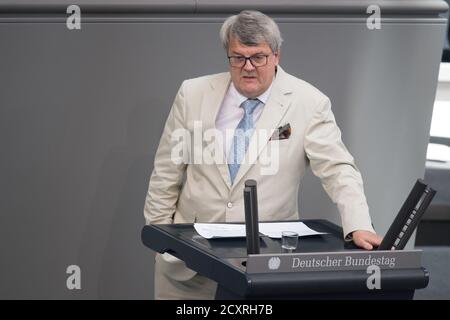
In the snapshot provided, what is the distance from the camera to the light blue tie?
11.0ft

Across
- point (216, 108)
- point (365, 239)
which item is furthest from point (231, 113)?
point (365, 239)

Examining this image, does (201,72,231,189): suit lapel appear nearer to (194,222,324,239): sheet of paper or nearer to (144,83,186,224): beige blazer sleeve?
(144,83,186,224): beige blazer sleeve

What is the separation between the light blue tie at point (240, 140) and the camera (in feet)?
11.0

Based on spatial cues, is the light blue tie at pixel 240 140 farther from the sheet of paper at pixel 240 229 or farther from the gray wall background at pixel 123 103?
the gray wall background at pixel 123 103

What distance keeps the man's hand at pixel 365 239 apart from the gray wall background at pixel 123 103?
1.40 m

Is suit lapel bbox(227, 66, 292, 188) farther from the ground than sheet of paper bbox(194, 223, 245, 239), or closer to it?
farther from the ground

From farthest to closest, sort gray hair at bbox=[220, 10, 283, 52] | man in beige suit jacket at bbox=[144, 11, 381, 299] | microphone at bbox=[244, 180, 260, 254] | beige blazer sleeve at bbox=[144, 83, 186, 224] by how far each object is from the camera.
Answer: beige blazer sleeve at bbox=[144, 83, 186, 224] < man in beige suit jacket at bbox=[144, 11, 381, 299] < gray hair at bbox=[220, 10, 283, 52] < microphone at bbox=[244, 180, 260, 254]

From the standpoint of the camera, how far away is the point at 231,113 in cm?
339

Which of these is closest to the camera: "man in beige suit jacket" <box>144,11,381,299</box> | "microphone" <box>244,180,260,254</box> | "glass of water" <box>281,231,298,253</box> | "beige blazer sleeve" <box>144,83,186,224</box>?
"microphone" <box>244,180,260,254</box>

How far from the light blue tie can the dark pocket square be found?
85 millimetres

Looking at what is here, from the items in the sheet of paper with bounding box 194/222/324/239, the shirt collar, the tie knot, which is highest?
the shirt collar

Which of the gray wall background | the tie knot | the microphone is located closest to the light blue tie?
the tie knot

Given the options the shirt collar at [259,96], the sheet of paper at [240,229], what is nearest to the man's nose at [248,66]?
the shirt collar at [259,96]
